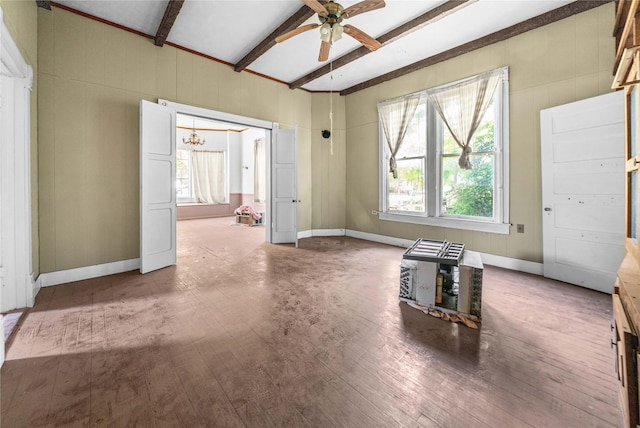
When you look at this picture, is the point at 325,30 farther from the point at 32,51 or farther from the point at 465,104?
the point at 32,51

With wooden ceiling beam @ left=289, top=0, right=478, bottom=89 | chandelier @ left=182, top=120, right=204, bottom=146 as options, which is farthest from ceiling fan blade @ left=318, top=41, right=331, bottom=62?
chandelier @ left=182, top=120, right=204, bottom=146

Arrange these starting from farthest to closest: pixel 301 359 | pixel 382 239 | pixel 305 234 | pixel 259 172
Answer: pixel 259 172
pixel 305 234
pixel 382 239
pixel 301 359

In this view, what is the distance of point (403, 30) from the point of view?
12.2ft

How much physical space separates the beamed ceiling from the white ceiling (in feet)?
0.04

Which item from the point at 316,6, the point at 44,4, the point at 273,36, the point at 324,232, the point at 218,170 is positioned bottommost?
the point at 324,232

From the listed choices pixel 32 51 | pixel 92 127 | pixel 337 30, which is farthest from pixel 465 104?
pixel 32 51

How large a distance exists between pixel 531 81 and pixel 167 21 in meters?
4.69

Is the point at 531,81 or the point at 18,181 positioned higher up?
the point at 531,81

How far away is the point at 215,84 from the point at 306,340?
4387 mm

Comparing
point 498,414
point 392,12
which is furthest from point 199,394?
point 392,12

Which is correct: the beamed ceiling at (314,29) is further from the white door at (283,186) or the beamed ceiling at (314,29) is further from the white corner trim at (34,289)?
the white corner trim at (34,289)

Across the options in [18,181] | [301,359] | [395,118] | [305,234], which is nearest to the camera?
[301,359]

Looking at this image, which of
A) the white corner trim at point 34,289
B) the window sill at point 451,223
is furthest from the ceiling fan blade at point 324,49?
the white corner trim at point 34,289

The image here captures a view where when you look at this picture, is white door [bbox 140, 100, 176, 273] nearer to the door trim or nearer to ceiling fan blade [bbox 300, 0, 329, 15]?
the door trim
